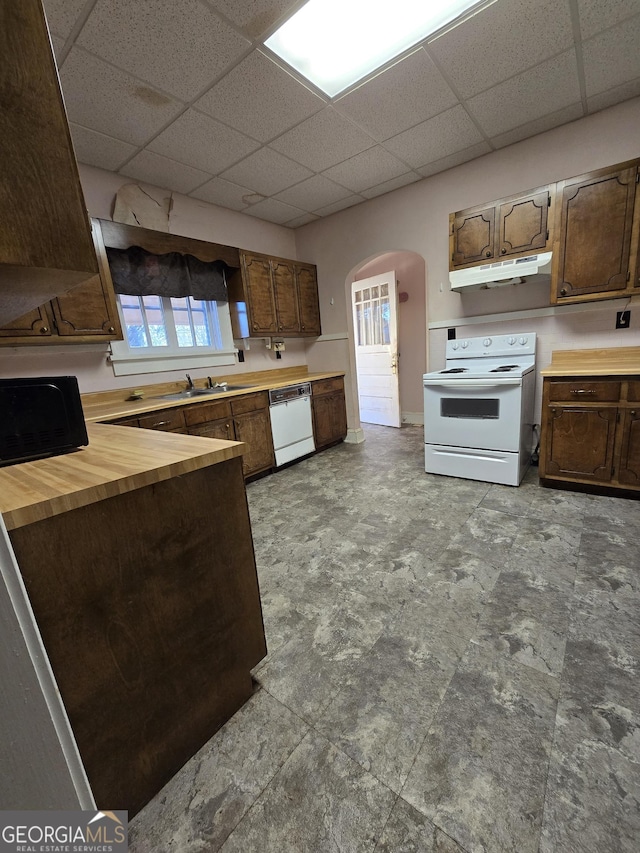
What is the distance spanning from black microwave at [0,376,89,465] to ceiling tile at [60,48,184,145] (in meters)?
1.86

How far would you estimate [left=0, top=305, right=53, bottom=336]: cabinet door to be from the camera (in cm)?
204

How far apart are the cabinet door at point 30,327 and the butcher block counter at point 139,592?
156 centimetres

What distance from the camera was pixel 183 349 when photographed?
3258 mm

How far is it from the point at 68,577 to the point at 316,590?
3.92 feet

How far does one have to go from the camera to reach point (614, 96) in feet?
7.36

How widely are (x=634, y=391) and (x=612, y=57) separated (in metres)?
1.92

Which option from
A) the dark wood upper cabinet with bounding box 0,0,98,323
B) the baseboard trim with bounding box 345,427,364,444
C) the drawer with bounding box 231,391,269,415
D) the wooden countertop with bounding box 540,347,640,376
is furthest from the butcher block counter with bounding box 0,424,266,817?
the baseboard trim with bounding box 345,427,364,444

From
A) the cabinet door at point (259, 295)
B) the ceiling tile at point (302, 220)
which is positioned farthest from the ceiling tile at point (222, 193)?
the ceiling tile at point (302, 220)

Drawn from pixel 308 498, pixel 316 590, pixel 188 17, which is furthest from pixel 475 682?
pixel 188 17

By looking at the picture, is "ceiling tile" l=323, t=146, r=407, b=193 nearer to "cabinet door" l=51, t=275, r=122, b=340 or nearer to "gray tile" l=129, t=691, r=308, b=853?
"cabinet door" l=51, t=275, r=122, b=340

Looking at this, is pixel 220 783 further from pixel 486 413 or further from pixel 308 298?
pixel 308 298

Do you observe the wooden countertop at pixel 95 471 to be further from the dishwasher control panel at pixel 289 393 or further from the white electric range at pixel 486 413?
the white electric range at pixel 486 413

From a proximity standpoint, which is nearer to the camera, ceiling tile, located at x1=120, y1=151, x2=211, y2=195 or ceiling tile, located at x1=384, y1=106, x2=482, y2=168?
ceiling tile, located at x1=384, y1=106, x2=482, y2=168

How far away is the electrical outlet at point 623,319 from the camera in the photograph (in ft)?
8.22
